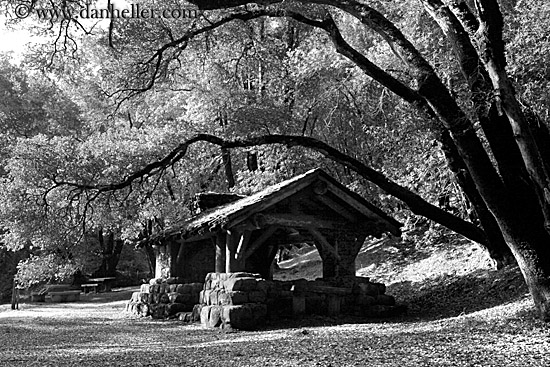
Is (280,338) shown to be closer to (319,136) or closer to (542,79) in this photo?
(542,79)

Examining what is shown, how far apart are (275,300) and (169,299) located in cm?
429

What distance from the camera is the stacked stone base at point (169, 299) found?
14953mm

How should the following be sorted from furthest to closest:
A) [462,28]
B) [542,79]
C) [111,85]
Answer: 1. [111,85]
2. [542,79]
3. [462,28]

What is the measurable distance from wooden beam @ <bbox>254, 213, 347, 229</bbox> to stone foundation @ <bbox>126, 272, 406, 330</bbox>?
128 cm

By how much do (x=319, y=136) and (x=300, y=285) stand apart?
11.5 m

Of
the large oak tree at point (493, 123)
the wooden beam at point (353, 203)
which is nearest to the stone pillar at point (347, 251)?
the wooden beam at point (353, 203)

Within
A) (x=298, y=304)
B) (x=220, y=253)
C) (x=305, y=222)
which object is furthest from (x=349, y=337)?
(x=220, y=253)

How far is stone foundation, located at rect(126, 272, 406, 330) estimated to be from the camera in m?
11.5

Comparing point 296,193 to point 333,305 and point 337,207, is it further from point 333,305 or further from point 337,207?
point 333,305

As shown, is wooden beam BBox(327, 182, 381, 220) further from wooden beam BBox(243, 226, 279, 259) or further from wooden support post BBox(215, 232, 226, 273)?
wooden support post BBox(215, 232, 226, 273)

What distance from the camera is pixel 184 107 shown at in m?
27.1

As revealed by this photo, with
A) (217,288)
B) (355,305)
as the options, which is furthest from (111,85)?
(355,305)

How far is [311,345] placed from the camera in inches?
315

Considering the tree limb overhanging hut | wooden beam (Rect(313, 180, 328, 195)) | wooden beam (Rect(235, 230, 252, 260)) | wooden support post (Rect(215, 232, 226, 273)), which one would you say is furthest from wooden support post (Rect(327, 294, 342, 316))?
wooden support post (Rect(215, 232, 226, 273))
